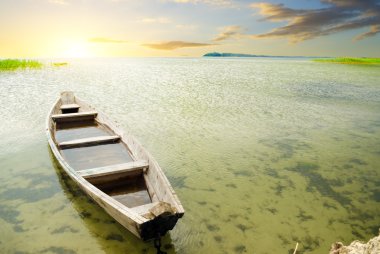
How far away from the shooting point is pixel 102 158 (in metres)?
7.08

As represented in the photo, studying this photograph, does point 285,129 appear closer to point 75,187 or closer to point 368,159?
point 368,159

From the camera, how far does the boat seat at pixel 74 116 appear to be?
9565mm

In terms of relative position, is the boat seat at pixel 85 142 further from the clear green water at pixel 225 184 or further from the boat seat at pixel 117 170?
the boat seat at pixel 117 170

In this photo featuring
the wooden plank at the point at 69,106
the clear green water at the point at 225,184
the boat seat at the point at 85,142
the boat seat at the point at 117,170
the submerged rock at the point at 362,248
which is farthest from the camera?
the wooden plank at the point at 69,106

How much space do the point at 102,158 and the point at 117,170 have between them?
1870mm

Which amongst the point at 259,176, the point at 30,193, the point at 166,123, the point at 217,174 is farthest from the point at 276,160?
the point at 30,193

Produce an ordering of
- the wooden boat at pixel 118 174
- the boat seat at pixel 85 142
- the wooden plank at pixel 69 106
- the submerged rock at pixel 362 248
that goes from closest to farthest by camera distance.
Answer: the submerged rock at pixel 362 248, the wooden boat at pixel 118 174, the boat seat at pixel 85 142, the wooden plank at pixel 69 106

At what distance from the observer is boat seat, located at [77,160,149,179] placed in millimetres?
5246

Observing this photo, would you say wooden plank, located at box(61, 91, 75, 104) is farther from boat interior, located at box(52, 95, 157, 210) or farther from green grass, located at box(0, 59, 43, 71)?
green grass, located at box(0, 59, 43, 71)

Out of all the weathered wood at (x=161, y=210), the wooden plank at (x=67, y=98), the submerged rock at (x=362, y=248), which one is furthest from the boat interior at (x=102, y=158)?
the submerged rock at (x=362, y=248)

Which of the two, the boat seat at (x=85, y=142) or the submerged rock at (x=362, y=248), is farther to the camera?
the boat seat at (x=85, y=142)

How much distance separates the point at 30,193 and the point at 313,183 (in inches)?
278

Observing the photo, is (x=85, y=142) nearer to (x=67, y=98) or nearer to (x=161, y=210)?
(x=161, y=210)

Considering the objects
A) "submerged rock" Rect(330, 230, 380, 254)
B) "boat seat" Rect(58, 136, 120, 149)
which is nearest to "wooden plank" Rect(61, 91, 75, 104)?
"boat seat" Rect(58, 136, 120, 149)
